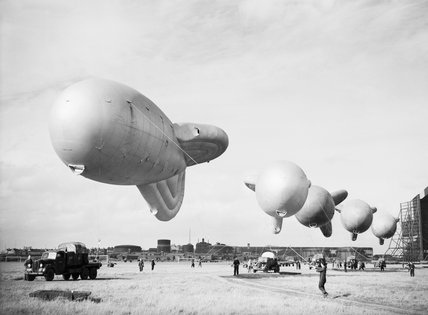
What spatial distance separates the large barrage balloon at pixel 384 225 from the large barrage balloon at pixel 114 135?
36.1 m

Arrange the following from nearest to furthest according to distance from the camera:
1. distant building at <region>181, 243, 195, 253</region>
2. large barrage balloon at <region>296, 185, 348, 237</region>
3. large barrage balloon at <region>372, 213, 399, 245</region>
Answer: large barrage balloon at <region>296, 185, 348, 237</region>
large barrage balloon at <region>372, 213, 399, 245</region>
distant building at <region>181, 243, 195, 253</region>

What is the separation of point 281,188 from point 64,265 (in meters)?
15.9

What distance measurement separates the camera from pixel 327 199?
38750 mm

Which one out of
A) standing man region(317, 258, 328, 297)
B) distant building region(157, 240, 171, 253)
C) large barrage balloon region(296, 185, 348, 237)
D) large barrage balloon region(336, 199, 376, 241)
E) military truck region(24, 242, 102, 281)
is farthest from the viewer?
distant building region(157, 240, 171, 253)

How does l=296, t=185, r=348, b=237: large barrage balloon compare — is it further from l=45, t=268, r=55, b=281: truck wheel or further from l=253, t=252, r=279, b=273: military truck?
l=45, t=268, r=55, b=281: truck wheel

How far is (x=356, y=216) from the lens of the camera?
44.2 metres

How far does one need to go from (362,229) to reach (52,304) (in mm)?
36162

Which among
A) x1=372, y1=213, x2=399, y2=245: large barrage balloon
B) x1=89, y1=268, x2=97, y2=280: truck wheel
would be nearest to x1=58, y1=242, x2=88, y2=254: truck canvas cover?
x1=89, y1=268, x2=97, y2=280: truck wheel

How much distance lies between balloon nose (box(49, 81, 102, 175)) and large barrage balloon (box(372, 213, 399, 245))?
43033 millimetres

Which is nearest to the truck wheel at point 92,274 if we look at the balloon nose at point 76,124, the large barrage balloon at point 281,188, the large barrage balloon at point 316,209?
the large barrage balloon at point 281,188

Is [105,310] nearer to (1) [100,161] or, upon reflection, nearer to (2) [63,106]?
(1) [100,161]

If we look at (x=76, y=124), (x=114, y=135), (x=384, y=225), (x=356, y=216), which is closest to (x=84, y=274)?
(x=114, y=135)

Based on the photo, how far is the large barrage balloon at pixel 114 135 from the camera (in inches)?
696

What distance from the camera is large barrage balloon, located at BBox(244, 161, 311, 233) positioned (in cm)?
2834
